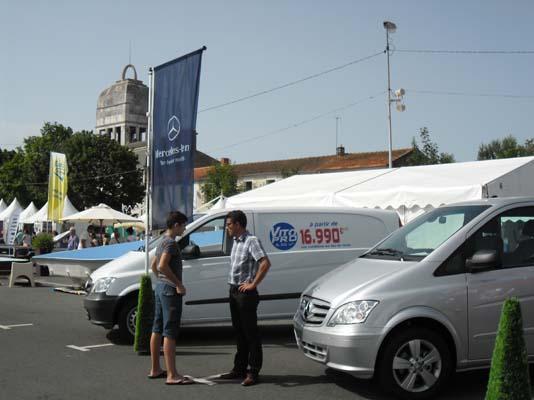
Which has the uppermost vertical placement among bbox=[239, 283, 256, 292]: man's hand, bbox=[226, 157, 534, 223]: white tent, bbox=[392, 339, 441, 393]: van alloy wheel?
bbox=[226, 157, 534, 223]: white tent

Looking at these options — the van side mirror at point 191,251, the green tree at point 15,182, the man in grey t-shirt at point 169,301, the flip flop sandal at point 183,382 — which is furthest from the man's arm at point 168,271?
the green tree at point 15,182

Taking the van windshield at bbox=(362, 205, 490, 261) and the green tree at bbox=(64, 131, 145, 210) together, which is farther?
the green tree at bbox=(64, 131, 145, 210)

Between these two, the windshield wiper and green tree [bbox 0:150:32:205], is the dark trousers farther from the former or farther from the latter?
green tree [bbox 0:150:32:205]

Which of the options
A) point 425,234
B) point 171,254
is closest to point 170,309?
point 171,254

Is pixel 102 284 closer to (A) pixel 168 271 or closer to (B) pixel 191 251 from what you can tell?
(B) pixel 191 251

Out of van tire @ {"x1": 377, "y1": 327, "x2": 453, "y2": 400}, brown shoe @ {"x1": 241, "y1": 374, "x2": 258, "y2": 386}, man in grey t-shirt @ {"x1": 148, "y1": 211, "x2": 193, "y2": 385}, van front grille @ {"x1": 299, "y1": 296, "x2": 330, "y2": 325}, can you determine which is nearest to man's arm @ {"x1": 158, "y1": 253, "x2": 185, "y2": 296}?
man in grey t-shirt @ {"x1": 148, "y1": 211, "x2": 193, "y2": 385}

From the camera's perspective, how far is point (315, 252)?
9680 millimetres

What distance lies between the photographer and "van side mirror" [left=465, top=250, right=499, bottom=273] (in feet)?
18.7

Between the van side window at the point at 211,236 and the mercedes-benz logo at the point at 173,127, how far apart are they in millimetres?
1494

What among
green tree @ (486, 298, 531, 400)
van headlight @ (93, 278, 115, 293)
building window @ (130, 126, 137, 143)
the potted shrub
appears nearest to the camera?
green tree @ (486, 298, 531, 400)

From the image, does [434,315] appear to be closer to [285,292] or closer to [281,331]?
[285,292]

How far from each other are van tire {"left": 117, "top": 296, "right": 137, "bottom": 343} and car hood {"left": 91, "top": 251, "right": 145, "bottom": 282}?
0.42 meters

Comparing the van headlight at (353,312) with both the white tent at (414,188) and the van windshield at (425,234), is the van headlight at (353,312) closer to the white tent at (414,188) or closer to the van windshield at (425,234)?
the van windshield at (425,234)

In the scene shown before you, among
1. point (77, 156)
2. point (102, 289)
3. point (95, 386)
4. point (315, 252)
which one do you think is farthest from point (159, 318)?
point (77, 156)
